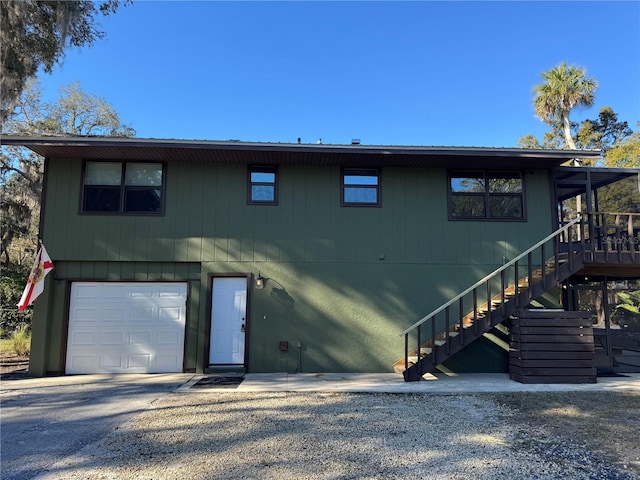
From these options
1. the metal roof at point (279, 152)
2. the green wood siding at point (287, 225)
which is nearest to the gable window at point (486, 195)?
the green wood siding at point (287, 225)

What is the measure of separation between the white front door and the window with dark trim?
1816 millimetres

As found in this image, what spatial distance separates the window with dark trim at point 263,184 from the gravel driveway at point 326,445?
14.3ft

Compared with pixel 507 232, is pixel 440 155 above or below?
above

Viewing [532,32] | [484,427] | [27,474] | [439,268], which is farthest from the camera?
[532,32]

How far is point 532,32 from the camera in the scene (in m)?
11.4

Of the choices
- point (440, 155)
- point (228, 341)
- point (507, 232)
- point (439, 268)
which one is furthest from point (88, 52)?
point (507, 232)

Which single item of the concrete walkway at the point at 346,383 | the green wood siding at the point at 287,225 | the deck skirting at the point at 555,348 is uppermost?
the green wood siding at the point at 287,225

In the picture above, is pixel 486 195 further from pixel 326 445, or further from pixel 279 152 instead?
pixel 326 445

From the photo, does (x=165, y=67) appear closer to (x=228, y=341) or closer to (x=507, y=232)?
(x=228, y=341)

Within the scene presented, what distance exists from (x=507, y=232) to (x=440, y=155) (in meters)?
2.39

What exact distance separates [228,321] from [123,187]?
3.67 metres

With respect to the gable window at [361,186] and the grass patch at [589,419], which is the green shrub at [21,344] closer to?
the gable window at [361,186]

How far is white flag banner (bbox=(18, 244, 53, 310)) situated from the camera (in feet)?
25.5

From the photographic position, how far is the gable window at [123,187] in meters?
8.52
